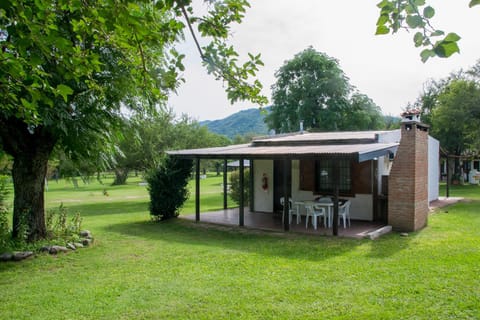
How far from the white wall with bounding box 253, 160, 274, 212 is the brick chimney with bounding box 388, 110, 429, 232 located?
497cm

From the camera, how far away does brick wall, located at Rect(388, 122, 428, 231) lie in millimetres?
10266

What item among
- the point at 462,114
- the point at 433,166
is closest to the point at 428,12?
the point at 433,166

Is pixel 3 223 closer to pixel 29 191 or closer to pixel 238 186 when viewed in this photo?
pixel 29 191

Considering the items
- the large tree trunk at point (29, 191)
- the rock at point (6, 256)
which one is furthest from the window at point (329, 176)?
the rock at point (6, 256)

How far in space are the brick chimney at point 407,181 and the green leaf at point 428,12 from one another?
906 cm

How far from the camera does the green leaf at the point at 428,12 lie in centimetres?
194

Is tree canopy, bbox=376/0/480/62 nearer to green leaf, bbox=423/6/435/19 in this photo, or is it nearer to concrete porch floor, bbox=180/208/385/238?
green leaf, bbox=423/6/435/19

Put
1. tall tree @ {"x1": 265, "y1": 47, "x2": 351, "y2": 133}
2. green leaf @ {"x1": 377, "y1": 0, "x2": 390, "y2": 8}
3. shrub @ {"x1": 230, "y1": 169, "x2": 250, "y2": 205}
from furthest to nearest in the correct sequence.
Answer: tall tree @ {"x1": 265, "y1": 47, "x2": 351, "y2": 133} → shrub @ {"x1": 230, "y1": 169, "x2": 250, "y2": 205} → green leaf @ {"x1": 377, "y1": 0, "x2": 390, "y2": 8}

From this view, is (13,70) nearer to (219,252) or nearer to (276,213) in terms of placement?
(219,252)

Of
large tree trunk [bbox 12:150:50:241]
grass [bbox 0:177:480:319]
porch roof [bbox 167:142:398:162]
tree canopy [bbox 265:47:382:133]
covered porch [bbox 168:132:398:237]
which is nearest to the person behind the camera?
grass [bbox 0:177:480:319]

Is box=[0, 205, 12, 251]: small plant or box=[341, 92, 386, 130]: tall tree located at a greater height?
box=[341, 92, 386, 130]: tall tree

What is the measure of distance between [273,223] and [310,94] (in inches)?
997

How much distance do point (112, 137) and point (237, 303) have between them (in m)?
5.92

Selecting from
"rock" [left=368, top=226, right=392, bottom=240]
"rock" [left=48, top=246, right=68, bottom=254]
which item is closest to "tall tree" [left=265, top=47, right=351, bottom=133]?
"rock" [left=368, top=226, right=392, bottom=240]
